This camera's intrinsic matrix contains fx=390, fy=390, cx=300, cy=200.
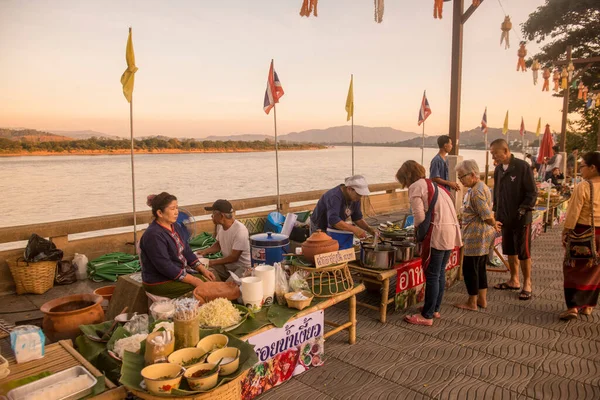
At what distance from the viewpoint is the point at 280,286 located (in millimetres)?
3273

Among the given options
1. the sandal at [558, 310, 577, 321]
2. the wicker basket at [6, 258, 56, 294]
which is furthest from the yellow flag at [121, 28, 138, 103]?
the sandal at [558, 310, 577, 321]

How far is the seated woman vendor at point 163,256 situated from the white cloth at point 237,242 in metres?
0.92

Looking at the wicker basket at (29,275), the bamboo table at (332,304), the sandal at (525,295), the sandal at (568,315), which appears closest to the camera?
the bamboo table at (332,304)

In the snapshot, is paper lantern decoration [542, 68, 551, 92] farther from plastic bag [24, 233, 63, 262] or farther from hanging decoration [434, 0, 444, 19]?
plastic bag [24, 233, 63, 262]

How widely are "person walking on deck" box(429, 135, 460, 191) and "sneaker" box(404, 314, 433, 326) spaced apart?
9.01 ft

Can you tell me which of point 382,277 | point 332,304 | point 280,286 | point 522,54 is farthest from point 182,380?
point 522,54

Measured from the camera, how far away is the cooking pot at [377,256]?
4223 millimetres

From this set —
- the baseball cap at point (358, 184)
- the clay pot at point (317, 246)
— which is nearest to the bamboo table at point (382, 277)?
the clay pot at point (317, 246)

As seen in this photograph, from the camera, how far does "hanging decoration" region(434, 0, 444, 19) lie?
5074 mm

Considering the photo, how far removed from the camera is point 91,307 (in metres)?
3.38

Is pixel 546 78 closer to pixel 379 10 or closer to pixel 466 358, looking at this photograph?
pixel 379 10

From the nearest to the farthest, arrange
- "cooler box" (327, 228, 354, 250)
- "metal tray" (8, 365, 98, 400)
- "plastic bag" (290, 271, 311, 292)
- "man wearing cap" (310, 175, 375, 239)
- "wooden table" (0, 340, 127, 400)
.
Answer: "metal tray" (8, 365, 98, 400), "wooden table" (0, 340, 127, 400), "plastic bag" (290, 271, 311, 292), "man wearing cap" (310, 175, 375, 239), "cooler box" (327, 228, 354, 250)

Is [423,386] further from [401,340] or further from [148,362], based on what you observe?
[148,362]

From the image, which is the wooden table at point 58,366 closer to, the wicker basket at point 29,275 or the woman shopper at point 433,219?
the woman shopper at point 433,219
